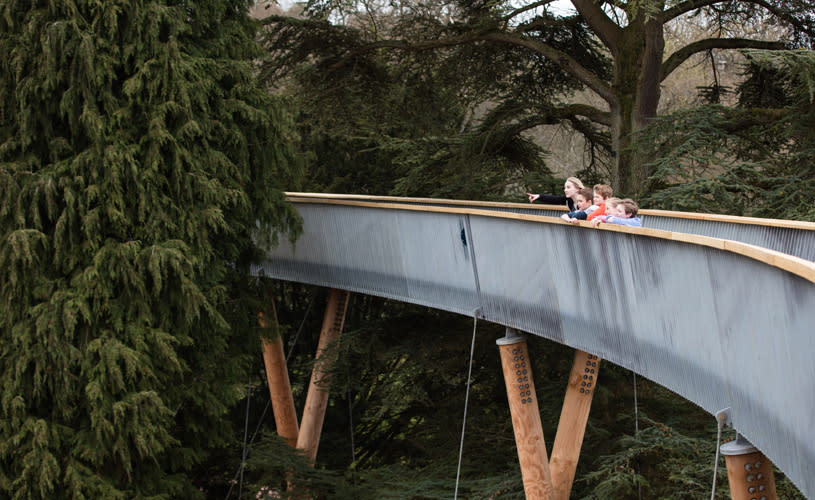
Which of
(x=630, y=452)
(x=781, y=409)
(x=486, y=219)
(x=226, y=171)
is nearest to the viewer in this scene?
(x=781, y=409)

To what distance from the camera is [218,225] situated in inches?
461

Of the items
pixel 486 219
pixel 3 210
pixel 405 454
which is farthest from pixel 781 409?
pixel 405 454

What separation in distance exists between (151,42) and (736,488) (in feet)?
26.1

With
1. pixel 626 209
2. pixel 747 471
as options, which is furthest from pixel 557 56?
pixel 747 471

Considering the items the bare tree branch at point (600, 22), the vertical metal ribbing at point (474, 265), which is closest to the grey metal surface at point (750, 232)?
the vertical metal ribbing at point (474, 265)

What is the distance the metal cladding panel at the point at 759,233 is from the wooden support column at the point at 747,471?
4.94 ft

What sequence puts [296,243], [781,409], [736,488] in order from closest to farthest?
1. [781,409]
2. [736,488]
3. [296,243]

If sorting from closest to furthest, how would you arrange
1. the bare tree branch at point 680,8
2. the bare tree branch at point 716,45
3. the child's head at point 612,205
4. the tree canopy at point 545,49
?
the child's head at point 612,205, the bare tree branch at point 680,8, the bare tree branch at point 716,45, the tree canopy at point 545,49

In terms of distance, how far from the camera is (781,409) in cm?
484

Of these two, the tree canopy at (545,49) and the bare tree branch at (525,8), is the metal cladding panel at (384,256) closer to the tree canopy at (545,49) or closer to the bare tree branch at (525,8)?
the tree canopy at (545,49)

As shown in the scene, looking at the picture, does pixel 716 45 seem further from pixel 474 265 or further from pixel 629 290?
pixel 629 290

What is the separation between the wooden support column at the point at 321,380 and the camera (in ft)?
48.0

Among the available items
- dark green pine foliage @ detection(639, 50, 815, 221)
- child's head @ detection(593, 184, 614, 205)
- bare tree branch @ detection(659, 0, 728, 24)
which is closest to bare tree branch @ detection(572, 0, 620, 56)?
bare tree branch @ detection(659, 0, 728, 24)

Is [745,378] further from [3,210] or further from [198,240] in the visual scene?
[3,210]
